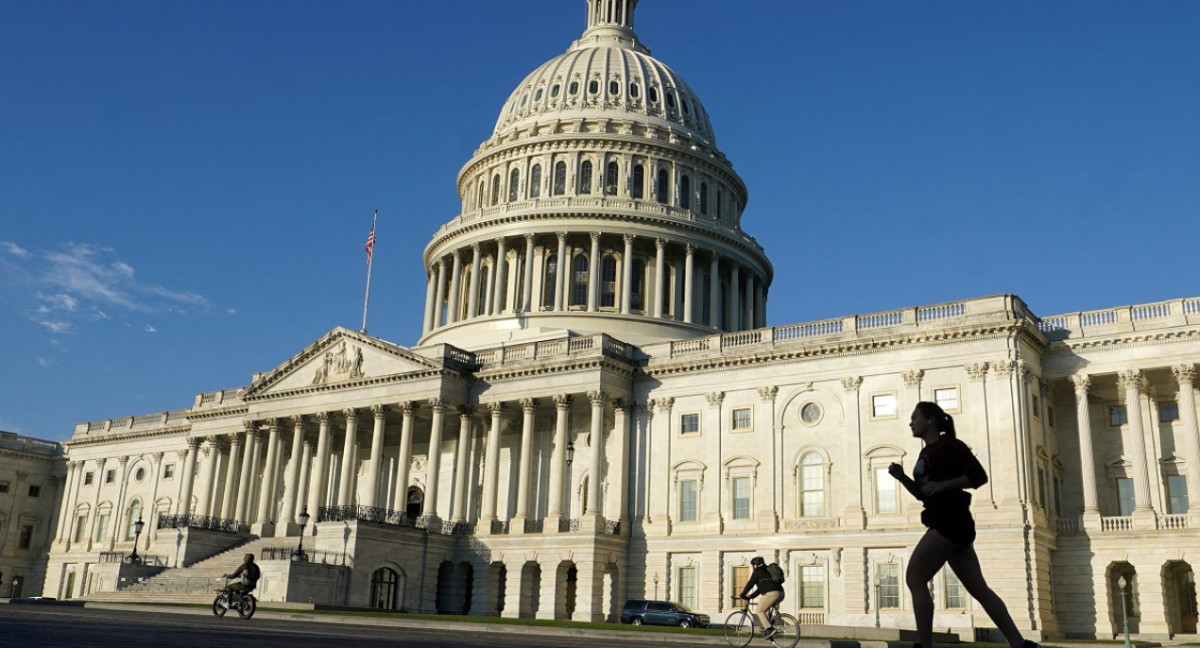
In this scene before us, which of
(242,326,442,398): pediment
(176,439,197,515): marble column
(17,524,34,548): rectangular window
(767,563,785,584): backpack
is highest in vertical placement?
(242,326,442,398): pediment

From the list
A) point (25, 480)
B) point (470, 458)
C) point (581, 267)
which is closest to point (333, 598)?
point (470, 458)

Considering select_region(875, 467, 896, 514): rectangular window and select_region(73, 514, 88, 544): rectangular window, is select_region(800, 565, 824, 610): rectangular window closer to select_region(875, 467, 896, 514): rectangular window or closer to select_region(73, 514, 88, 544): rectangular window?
select_region(875, 467, 896, 514): rectangular window

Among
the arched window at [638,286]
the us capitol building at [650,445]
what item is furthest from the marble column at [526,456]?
the arched window at [638,286]

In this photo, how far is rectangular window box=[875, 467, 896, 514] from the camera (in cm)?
5331

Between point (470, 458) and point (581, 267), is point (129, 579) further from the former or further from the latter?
point (581, 267)

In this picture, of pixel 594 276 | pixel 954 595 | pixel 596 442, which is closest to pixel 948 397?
pixel 954 595

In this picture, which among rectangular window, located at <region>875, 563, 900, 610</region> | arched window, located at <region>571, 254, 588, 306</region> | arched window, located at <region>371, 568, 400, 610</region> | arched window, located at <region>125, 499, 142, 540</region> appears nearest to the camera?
rectangular window, located at <region>875, 563, 900, 610</region>

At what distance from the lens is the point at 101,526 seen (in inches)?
3499

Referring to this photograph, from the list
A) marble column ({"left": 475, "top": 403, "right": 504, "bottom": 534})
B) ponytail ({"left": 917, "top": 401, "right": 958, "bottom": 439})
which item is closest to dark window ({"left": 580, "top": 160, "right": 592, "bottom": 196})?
marble column ({"left": 475, "top": 403, "right": 504, "bottom": 534})

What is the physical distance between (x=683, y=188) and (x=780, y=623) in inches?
2682

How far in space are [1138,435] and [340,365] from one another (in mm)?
45236

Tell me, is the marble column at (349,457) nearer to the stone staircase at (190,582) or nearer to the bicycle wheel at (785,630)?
the stone staircase at (190,582)

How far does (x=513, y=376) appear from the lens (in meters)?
63.8

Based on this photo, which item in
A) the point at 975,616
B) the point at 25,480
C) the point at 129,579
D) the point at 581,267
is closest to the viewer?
the point at 975,616
